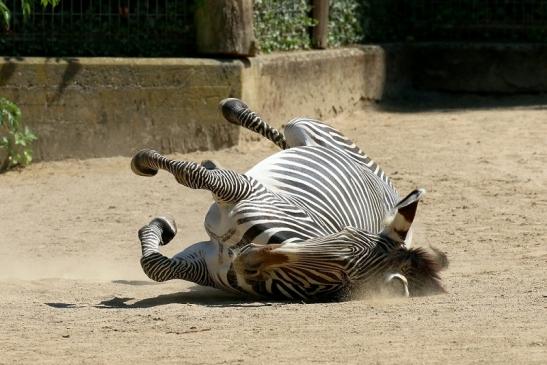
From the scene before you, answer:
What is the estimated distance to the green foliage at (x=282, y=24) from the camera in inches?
439

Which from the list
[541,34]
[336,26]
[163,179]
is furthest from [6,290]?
[541,34]

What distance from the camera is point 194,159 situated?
9.93 metres

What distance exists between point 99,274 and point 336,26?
6591 mm

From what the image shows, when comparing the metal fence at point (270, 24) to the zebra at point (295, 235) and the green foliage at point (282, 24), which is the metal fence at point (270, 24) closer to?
the green foliage at point (282, 24)

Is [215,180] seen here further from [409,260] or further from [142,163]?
[409,260]

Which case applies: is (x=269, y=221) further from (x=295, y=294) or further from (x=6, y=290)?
(x=6, y=290)

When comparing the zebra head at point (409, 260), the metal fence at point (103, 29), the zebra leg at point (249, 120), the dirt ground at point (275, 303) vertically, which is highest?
the metal fence at point (103, 29)

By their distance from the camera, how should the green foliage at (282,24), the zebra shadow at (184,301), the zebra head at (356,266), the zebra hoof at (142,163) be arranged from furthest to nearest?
1. the green foliage at (282,24)
2. the zebra hoof at (142,163)
3. the zebra shadow at (184,301)
4. the zebra head at (356,266)

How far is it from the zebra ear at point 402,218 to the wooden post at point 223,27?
190 inches

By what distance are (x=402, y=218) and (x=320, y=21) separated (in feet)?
22.9

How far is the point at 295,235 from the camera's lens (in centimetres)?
560

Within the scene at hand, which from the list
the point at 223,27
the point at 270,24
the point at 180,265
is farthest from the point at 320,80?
the point at 180,265

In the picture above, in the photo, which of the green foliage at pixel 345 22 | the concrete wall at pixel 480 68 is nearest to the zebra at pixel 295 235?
the green foliage at pixel 345 22

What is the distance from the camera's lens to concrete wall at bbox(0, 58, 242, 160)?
9445mm
